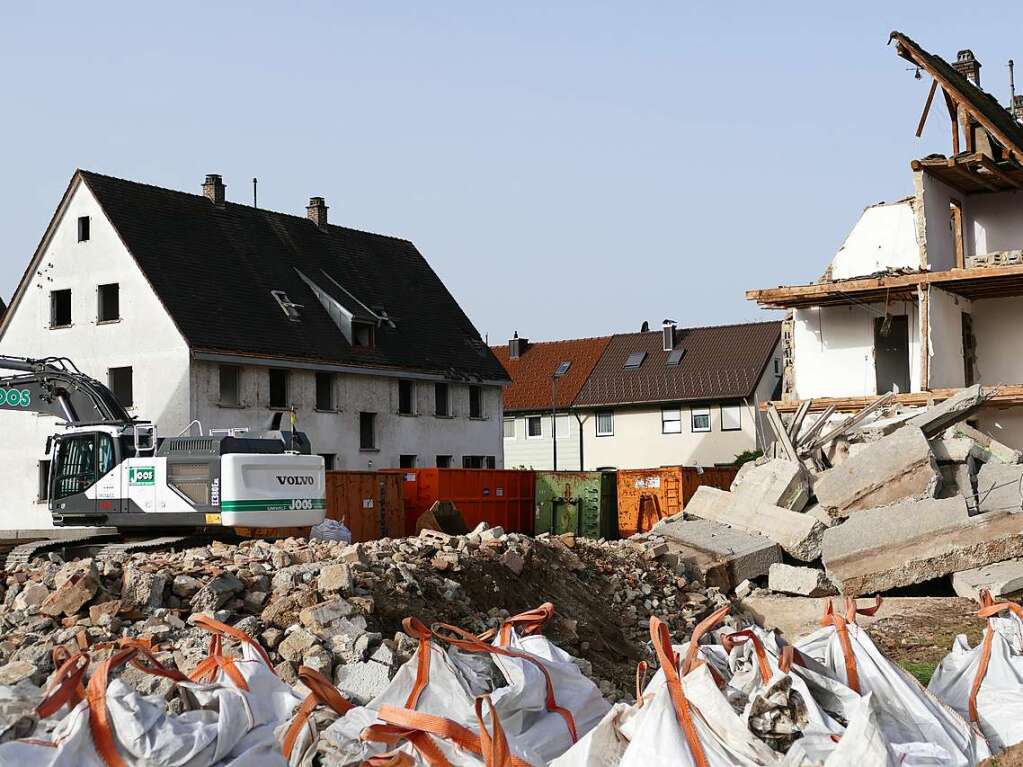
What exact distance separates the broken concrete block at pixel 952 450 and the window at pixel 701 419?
102 feet

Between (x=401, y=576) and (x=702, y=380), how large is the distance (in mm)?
41310

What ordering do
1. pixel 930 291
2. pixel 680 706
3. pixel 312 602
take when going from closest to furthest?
pixel 680 706, pixel 312 602, pixel 930 291

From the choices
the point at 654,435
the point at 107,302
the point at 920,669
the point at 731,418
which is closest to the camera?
the point at 920,669

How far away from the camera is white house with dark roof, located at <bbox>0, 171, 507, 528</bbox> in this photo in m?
33.7

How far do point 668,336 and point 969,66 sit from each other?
20.8m

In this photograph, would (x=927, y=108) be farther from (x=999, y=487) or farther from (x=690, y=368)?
(x=690, y=368)

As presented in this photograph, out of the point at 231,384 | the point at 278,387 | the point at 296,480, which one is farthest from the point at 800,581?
the point at 278,387

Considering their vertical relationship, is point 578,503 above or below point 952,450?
below

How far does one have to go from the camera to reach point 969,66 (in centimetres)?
3766

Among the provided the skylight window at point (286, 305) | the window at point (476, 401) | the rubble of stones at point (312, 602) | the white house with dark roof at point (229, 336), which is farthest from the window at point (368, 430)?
the rubble of stones at point (312, 602)

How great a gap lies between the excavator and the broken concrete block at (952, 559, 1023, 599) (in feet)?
29.1

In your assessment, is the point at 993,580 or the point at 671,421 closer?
the point at 993,580

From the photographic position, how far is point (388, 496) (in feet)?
91.0

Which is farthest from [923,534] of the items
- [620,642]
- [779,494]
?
[620,642]
